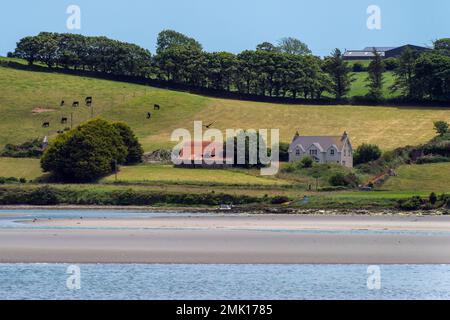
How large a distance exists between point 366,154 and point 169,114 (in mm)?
35984

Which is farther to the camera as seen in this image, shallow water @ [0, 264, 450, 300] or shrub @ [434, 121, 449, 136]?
shrub @ [434, 121, 449, 136]

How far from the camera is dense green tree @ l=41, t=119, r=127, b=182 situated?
3679 inches

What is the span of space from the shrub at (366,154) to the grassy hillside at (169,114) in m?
6.14

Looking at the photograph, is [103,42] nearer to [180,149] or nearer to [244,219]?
[180,149]

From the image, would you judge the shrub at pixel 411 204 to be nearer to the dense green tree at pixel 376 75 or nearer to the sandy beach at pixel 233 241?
the sandy beach at pixel 233 241

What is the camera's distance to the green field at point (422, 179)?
272ft

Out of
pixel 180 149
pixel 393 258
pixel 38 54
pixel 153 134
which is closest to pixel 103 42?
pixel 38 54

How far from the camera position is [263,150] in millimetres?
102875

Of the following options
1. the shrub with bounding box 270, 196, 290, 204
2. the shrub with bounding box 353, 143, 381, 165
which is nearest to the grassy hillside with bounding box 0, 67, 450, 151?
the shrub with bounding box 353, 143, 381, 165

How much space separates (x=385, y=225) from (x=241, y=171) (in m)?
40.1

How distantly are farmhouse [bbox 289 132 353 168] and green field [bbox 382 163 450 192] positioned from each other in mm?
13380

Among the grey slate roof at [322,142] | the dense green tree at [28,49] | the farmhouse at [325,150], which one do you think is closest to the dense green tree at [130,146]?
the farmhouse at [325,150]
